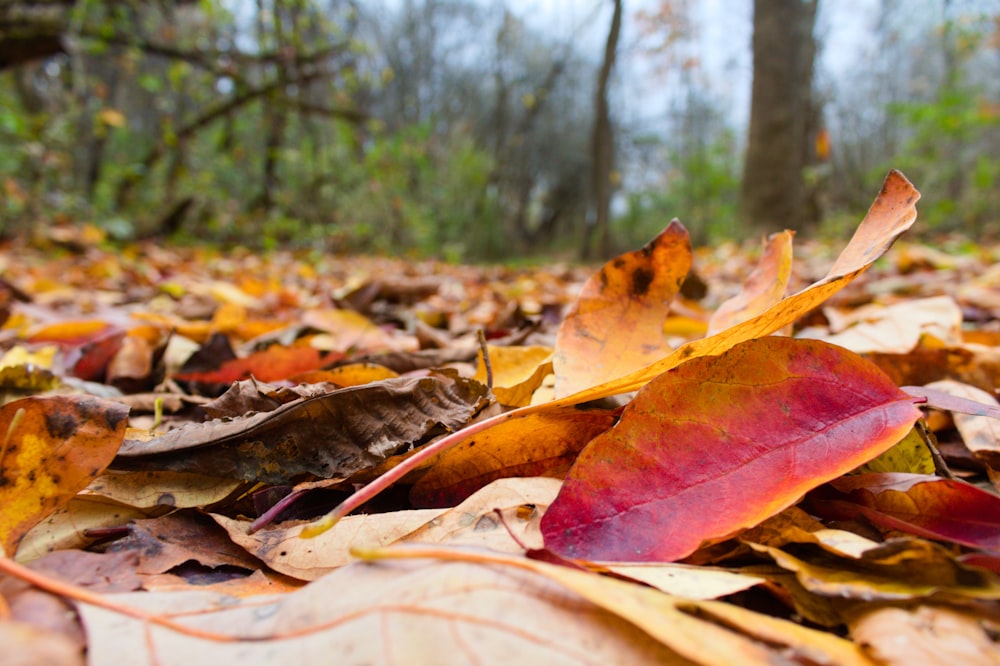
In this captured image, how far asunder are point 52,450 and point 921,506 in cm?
66

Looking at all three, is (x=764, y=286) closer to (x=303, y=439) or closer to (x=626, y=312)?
(x=626, y=312)

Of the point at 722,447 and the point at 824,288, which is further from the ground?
the point at 824,288

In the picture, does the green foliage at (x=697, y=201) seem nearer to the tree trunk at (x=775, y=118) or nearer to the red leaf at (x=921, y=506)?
the tree trunk at (x=775, y=118)

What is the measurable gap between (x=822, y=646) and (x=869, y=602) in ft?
0.22

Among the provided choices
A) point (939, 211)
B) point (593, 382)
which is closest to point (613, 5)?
point (939, 211)

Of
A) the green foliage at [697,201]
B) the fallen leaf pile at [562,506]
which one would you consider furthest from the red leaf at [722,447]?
the green foliage at [697,201]

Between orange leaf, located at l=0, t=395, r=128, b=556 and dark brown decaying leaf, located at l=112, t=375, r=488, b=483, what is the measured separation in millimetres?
55

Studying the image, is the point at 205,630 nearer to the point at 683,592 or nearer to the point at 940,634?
the point at 683,592

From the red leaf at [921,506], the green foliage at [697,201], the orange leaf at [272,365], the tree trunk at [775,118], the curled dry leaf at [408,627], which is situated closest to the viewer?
the curled dry leaf at [408,627]

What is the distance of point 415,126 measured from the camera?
938 cm

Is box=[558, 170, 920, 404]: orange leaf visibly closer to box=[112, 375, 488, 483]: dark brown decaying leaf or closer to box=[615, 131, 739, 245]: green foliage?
box=[112, 375, 488, 483]: dark brown decaying leaf

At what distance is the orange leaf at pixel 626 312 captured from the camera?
689 mm

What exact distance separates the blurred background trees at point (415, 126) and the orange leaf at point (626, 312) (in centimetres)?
500

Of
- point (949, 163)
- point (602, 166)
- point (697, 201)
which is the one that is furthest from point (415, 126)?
point (949, 163)
